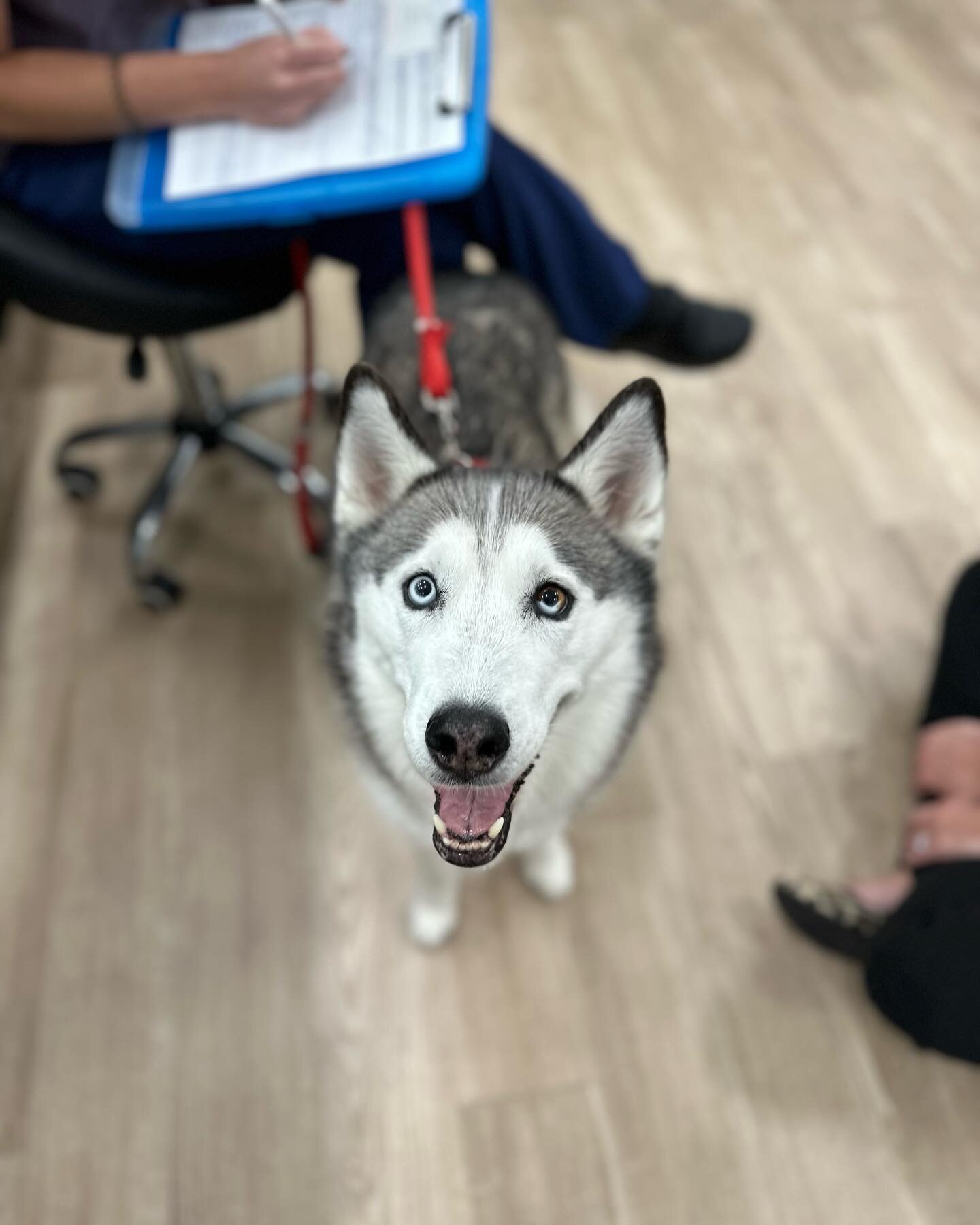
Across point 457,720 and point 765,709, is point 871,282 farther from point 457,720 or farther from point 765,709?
point 457,720

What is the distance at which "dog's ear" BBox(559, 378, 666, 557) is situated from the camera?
3.54 ft

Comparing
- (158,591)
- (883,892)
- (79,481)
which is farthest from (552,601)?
(79,481)

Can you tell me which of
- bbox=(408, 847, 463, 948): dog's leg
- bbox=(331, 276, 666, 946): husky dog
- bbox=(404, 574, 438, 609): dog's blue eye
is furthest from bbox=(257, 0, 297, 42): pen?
bbox=(408, 847, 463, 948): dog's leg

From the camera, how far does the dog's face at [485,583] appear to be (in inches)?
39.6

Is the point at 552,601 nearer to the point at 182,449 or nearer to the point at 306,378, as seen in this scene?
the point at 306,378

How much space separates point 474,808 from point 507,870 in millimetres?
783

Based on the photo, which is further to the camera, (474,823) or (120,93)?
(120,93)

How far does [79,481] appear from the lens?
2.33m

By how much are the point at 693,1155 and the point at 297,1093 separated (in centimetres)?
72

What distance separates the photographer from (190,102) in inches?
57.0

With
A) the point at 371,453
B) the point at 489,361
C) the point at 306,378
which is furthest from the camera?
the point at 306,378

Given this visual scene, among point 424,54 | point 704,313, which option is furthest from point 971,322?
point 424,54

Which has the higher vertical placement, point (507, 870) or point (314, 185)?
point (314, 185)

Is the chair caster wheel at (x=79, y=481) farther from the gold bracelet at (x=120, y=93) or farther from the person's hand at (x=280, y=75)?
the person's hand at (x=280, y=75)
